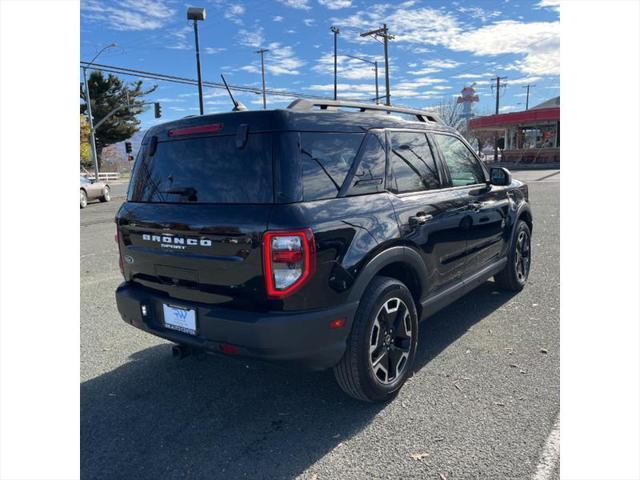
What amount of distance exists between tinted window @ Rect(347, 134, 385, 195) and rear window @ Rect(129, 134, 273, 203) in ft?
2.07

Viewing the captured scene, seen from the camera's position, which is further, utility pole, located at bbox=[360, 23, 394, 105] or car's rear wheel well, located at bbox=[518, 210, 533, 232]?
utility pole, located at bbox=[360, 23, 394, 105]

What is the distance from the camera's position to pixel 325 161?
2.93 meters

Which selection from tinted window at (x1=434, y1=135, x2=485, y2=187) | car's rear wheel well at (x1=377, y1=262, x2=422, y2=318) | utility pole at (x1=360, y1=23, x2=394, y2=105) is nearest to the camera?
car's rear wheel well at (x1=377, y1=262, x2=422, y2=318)

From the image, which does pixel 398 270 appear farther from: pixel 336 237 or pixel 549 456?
pixel 549 456

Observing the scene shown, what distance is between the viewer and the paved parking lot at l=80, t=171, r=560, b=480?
2.55m

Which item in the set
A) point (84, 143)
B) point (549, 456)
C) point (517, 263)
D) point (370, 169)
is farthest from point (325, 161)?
point (84, 143)

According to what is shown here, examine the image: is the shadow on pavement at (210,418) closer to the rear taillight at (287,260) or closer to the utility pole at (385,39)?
the rear taillight at (287,260)

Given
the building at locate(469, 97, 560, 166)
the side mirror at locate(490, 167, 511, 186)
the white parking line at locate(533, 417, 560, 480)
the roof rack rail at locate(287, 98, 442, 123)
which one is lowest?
the white parking line at locate(533, 417, 560, 480)

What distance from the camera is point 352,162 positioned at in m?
3.12

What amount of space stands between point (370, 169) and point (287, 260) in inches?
40.2

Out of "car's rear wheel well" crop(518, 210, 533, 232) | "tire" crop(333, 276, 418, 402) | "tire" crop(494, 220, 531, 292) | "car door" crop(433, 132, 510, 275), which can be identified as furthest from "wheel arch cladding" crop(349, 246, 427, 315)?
"car's rear wheel well" crop(518, 210, 533, 232)

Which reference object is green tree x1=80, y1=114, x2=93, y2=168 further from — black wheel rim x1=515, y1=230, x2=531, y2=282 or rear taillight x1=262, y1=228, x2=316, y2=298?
rear taillight x1=262, y1=228, x2=316, y2=298

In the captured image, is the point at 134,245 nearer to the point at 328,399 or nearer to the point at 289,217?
the point at 289,217

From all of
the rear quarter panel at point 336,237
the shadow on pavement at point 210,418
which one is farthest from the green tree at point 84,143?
the rear quarter panel at point 336,237
